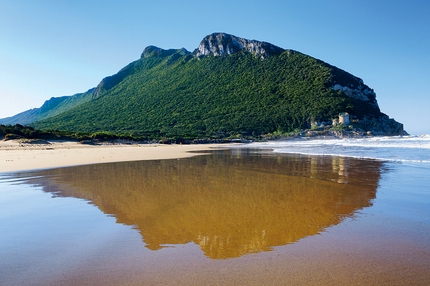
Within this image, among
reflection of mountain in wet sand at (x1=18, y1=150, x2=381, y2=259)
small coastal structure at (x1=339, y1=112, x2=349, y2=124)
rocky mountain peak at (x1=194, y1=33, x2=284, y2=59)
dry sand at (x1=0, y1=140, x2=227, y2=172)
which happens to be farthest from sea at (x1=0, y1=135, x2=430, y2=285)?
rocky mountain peak at (x1=194, y1=33, x2=284, y2=59)

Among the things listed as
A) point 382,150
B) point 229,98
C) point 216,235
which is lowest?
point 216,235

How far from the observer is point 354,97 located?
78312 millimetres

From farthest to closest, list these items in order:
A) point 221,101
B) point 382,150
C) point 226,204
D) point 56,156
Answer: point 221,101 → point 382,150 → point 56,156 → point 226,204

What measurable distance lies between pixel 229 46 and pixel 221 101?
1347 inches

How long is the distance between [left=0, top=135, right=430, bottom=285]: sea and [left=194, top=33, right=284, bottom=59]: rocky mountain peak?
9325cm

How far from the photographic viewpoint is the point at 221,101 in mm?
78062

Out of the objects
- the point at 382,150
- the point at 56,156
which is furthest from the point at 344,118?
the point at 56,156

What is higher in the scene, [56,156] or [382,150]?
[382,150]

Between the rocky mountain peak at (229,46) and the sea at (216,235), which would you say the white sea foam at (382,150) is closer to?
the sea at (216,235)

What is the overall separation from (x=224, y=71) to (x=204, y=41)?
902 inches

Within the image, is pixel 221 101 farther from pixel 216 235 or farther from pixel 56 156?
pixel 216 235

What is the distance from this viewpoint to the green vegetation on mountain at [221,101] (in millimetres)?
65588

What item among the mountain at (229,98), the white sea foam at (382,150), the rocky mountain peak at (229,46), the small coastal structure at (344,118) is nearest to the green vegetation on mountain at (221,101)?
the mountain at (229,98)

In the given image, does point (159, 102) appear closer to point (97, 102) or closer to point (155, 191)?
point (97, 102)
